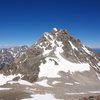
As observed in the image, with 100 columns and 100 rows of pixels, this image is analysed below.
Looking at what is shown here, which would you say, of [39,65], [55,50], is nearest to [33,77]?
[39,65]

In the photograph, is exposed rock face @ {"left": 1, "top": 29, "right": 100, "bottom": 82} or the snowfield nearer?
the snowfield

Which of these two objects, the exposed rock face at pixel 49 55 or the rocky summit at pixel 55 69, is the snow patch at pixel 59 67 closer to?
the rocky summit at pixel 55 69

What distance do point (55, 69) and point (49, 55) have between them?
54.8 feet

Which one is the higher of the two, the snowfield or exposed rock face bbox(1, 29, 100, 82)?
exposed rock face bbox(1, 29, 100, 82)

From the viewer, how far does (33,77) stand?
120 metres

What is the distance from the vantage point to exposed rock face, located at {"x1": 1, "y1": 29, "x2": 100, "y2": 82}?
130250 millimetres

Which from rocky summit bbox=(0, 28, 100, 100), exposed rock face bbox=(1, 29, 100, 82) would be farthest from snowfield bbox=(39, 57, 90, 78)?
exposed rock face bbox=(1, 29, 100, 82)

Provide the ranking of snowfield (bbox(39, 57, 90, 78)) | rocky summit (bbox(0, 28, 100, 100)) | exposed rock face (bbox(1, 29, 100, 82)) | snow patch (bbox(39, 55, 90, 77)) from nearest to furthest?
rocky summit (bbox(0, 28, 100, 100)) < snowfield (bbox(39, 57, 90, 78)) < snow patch (bbox(39, 55, 90, 77)) < exposed rock face (bbox(1, 29, 100, 82))

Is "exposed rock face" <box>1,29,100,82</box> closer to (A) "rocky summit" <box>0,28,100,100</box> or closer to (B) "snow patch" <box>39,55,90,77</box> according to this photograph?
(A) "rocky summit" <box>0,28,100,100</box>

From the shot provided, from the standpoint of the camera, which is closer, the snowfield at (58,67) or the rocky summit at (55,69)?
the rocky summit at (55,69)

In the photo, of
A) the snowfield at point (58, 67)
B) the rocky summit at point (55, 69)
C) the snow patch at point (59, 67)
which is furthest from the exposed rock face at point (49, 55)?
the snowfield at point (58, 67)

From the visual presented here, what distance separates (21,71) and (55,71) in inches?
1118

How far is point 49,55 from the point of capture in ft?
447

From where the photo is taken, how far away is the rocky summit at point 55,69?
104 meters
